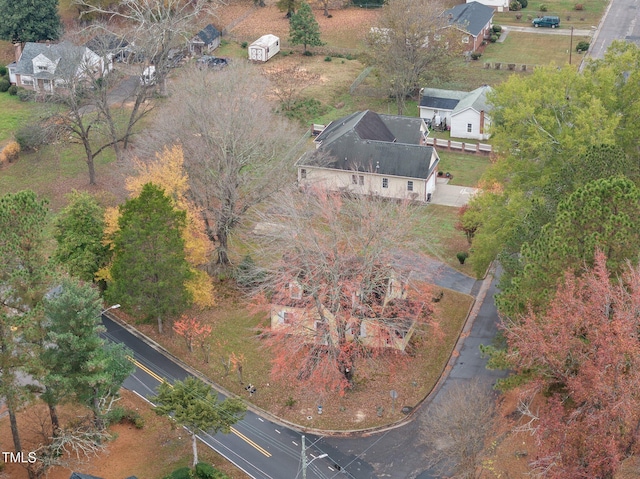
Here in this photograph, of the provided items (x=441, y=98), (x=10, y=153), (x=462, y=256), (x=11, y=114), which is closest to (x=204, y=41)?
(x=11, y=114)

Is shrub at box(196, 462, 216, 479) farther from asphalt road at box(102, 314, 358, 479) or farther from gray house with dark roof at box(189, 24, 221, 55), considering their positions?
gray house with dark roof at box(189, 24, 221, 55)

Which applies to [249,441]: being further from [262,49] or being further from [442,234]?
[262,49]

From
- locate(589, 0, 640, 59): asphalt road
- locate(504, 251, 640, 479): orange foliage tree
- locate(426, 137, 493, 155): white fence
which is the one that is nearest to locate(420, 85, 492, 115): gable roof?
locate(426, 137, 493, 155): white fence

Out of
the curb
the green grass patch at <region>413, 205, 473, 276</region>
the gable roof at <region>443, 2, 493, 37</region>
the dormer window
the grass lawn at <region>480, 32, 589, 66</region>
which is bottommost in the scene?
the curb

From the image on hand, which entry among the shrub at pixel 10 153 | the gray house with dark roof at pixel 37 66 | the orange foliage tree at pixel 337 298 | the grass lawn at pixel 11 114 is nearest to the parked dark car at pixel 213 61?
the gray house with dark roof at pixel 37 66

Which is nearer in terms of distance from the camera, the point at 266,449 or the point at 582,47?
the point at 266,449
